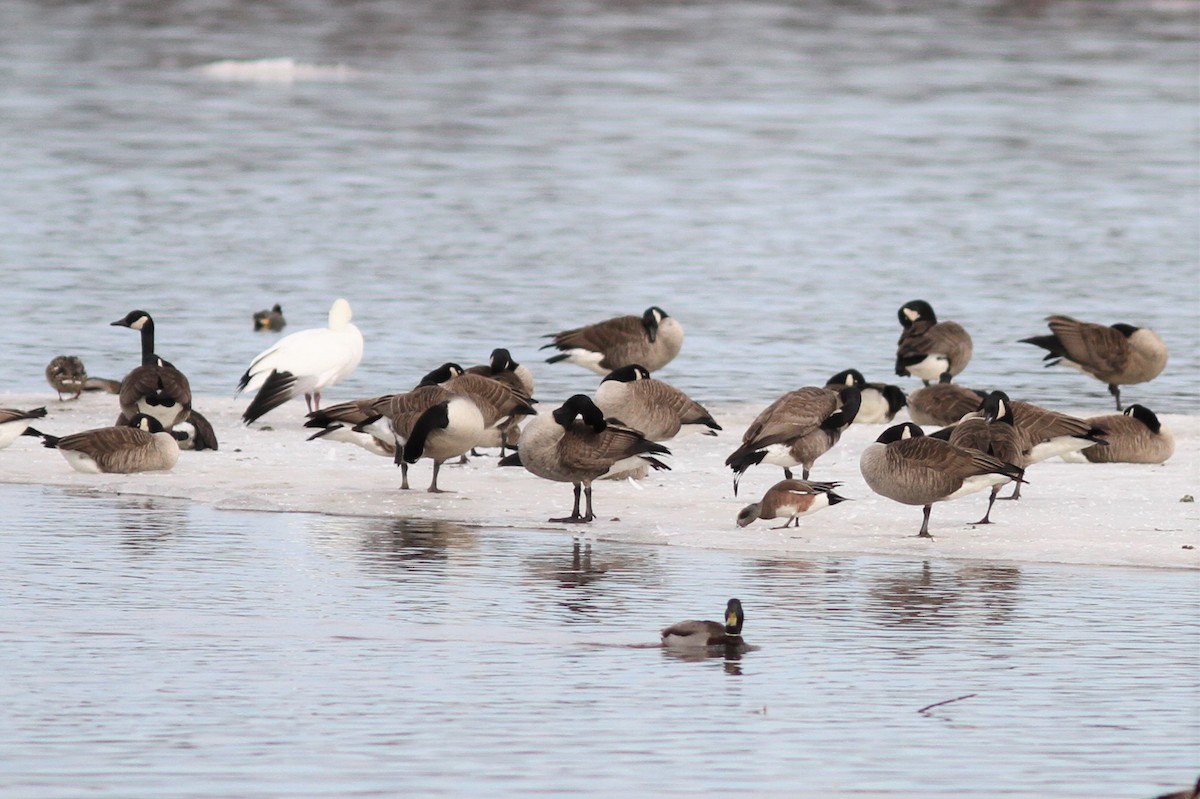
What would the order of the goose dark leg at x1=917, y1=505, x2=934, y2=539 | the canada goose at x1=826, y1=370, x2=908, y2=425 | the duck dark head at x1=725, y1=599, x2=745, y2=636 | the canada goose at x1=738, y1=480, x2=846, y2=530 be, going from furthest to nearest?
the canada goose at x1=826, y1=370, x2=908, y2=425
the canada goose at x1=738, y1=480, x2=846, y2=530
the goose dark leg at x1=917, y1=505, x2=934, y2=539
the duck dark head at x1=725, y1=599, x2=745, y2=636

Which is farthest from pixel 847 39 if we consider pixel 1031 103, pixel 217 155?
pixel 217 155

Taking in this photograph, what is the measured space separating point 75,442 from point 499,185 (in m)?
27.3

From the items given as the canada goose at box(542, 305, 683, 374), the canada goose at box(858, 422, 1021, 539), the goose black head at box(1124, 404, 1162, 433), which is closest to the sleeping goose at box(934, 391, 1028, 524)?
the canada goose at box(858, 422, 1021, 539)

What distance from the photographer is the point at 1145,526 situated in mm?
13688

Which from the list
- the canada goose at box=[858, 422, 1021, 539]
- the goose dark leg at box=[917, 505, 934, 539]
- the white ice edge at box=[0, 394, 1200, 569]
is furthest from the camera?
the goose dark leg at box=[917, 505, 934, 539]

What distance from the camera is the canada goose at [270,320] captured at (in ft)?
83.3

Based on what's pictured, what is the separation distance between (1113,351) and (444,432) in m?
7.88

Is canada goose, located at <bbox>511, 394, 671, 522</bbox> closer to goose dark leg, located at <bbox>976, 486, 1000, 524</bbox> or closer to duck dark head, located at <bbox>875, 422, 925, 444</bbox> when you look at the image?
duck dark head, located at <bbox>875, 422, 925, 444</bbox>

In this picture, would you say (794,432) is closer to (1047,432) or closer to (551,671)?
(1047,432)

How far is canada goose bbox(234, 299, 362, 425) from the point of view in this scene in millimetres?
18141

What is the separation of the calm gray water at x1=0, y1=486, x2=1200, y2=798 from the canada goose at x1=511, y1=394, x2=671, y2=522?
1.49 feet

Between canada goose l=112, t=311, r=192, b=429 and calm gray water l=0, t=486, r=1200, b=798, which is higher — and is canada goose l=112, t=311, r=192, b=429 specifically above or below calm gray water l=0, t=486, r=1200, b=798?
above

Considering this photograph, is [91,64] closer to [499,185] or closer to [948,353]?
[499,185]

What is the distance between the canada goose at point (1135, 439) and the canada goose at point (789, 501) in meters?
3.55
